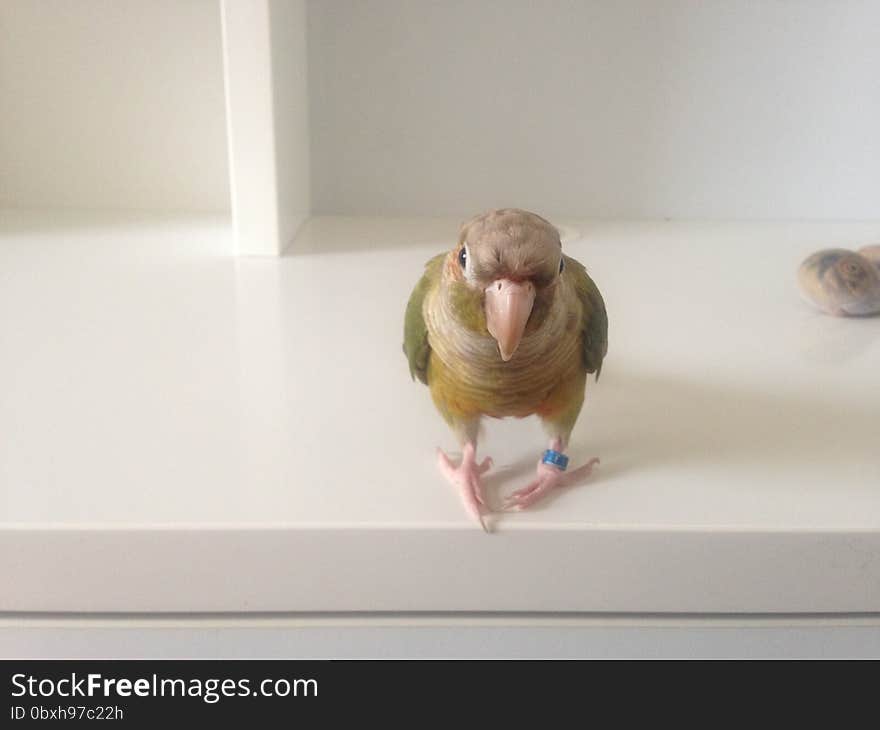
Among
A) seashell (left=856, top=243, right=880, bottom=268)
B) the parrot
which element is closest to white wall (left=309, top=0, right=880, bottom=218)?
seashell (left=856, top=243, right=880, bottom=268)

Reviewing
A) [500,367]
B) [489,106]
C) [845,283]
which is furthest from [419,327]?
[489,106]

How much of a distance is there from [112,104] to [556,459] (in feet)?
2.78

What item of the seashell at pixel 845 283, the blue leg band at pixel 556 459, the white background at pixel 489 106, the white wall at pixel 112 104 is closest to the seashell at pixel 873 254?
the seashell at pixel 845 283

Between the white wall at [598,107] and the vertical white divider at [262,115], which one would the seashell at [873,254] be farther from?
the vertical white divider at [262,115]

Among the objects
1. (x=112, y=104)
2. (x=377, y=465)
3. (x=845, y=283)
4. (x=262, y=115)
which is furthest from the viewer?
(x=112, y=104)

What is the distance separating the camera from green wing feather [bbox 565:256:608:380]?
1.45ft

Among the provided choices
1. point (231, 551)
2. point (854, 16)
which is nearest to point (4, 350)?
point (231, 551)

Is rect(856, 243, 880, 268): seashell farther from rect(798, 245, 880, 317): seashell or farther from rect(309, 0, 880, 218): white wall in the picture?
rect(309, 0, 880, 218): white wall

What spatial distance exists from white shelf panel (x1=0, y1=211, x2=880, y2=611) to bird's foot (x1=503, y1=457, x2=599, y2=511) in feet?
0.04

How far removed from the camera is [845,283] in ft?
2.39

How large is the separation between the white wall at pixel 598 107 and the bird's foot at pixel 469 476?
2.27 feet

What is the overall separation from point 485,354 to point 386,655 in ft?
0.53

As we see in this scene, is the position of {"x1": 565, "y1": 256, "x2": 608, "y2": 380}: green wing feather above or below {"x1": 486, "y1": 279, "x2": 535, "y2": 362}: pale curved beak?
above

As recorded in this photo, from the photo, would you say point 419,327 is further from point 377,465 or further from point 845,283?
point 845,283
